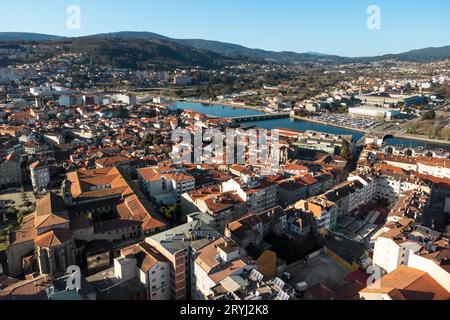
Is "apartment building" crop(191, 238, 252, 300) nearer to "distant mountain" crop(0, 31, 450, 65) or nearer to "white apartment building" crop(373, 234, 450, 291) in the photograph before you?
"white apartment building" crop(373, 234, 450, 291)

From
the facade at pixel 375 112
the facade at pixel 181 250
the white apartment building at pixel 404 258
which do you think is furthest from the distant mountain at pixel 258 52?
the facade at pixel 181 250

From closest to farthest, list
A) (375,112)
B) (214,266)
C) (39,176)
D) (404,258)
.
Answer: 1. (214,266)
2. (404,258)
3. (39,176)
4. (375,112)

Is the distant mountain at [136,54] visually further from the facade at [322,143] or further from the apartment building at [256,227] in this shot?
the apartment building at [256,227]

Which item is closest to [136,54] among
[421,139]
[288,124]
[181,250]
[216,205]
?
[288,124]

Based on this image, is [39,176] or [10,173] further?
[10,173]

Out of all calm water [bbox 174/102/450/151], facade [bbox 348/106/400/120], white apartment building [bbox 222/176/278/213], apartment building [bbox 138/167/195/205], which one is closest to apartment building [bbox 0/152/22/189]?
apartment building [bbox 138/167/195/205]

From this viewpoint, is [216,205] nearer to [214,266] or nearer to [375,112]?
[214,266]

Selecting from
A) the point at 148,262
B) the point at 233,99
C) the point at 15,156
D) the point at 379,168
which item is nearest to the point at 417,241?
the point at 148,262
